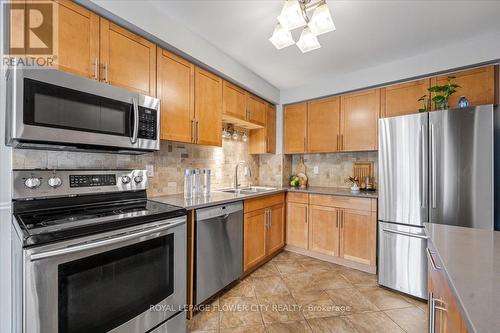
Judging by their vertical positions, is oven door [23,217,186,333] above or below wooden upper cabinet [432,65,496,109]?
below

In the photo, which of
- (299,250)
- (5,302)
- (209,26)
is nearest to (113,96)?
(209,26)

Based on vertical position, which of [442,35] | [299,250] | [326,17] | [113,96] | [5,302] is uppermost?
[442,35]

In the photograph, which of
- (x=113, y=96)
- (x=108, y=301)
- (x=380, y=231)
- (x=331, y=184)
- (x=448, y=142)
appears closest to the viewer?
(x=108, y=301)

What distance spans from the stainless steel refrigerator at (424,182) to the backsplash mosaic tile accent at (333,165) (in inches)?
35.3

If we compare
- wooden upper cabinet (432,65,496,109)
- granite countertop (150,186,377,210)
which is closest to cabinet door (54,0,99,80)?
granite countertop (150,186,377,210)

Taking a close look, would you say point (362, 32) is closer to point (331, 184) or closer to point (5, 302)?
point (331, 184)

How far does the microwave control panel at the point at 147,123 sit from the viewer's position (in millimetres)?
1643

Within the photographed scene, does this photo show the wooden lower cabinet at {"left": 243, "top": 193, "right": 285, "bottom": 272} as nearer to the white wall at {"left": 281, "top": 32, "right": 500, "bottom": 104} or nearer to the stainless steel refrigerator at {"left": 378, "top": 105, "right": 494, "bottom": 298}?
the stainless steel refrigerator at {"left": 378, "top": 105, "right": 494, "bottom": 298}

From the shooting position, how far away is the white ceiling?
174 cm

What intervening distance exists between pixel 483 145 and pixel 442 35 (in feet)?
3.64

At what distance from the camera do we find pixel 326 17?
1.53 metres

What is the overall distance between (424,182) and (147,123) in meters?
2.48

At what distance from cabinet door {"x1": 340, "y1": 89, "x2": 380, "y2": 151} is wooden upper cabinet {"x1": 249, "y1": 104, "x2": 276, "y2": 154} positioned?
1.05 m

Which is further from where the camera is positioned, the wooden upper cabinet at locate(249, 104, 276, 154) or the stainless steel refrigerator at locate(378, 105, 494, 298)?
the wooden upper cabinet at locate(249, 104, 276, 154)
